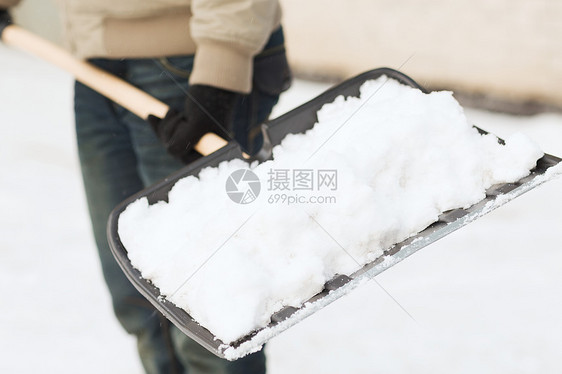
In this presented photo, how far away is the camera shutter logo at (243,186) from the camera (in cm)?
110

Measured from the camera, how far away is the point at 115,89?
56.8 inches

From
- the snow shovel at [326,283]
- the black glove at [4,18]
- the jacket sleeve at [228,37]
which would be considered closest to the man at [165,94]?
the jacket sleeve at [228,37]

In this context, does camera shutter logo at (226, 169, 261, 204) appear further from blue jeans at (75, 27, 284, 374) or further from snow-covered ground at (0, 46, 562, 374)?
snow-covered ground at (0, 46, 562, 374)

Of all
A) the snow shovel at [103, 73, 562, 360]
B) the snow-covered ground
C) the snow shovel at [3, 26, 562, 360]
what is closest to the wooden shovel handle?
A: the snow shovel at [3, 26, 562, 360]

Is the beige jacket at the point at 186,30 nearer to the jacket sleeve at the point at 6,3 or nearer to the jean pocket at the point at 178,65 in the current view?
the jean pocket at the point at 178,65

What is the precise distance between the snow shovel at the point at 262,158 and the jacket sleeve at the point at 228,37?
0.13 meters

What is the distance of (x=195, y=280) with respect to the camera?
1.00 meters

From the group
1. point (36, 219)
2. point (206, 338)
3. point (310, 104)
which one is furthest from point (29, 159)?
point (206, 338)

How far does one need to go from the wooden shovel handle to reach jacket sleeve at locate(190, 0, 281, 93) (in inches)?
4.4

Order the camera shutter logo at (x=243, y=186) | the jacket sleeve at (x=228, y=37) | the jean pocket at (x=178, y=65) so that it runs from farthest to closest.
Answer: the jean pocket at (x=178, y=65) → the jacket sleeve at (x=228, y=37) → the camera shutter logo at (x=243, y=186)

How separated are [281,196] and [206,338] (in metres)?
0.26

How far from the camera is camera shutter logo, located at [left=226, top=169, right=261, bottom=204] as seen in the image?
1.10m

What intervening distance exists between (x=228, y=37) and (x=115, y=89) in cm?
32

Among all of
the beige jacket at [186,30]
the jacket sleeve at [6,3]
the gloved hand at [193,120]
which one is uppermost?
the beige jacket at [186,30]
